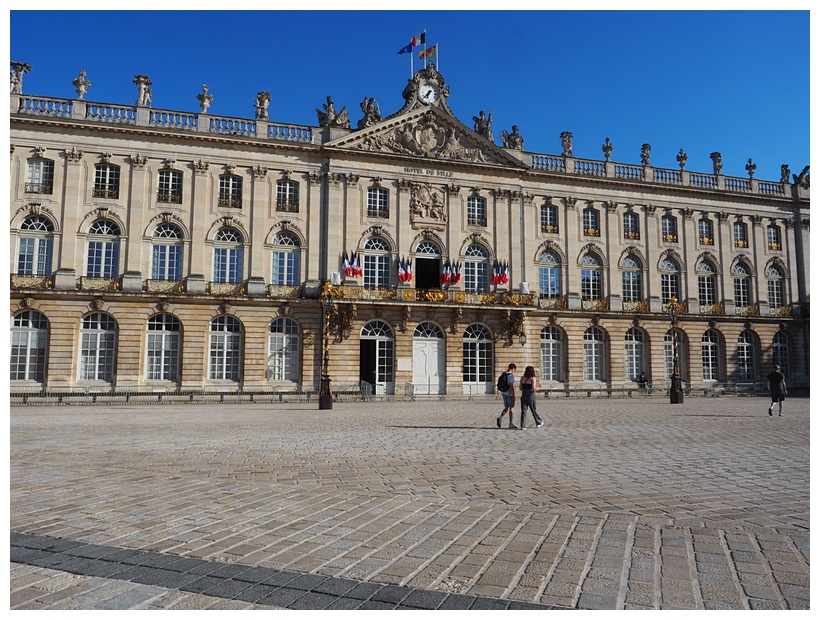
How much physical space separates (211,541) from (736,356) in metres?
39.5

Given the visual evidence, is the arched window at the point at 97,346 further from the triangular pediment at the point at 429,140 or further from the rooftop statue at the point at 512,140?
the rooftop statue at the point at 512,140

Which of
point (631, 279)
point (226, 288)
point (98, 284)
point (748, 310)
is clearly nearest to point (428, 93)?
point (226, 288)

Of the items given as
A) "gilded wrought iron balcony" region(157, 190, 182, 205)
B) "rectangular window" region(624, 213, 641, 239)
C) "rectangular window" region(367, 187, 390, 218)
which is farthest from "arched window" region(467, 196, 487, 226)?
"gilded wrought iron balcony" region(157, 190, 182, 205)

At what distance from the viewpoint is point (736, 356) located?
3825cm

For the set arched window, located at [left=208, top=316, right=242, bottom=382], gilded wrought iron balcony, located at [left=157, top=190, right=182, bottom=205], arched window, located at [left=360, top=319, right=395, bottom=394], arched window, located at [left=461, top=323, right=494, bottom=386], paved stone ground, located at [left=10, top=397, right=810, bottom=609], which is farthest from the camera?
arched window, located at [left=461, top=323, right=494, bottom=386]

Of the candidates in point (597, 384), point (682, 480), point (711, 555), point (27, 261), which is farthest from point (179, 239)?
point (711, 555)

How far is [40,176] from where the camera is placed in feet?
98.6

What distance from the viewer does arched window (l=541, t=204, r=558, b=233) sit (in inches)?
1431

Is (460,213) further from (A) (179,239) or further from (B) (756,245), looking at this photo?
(B) (756,245)

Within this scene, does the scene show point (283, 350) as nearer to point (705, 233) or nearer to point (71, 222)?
point (71, 222)

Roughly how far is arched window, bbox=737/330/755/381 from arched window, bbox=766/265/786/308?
3.00 metres

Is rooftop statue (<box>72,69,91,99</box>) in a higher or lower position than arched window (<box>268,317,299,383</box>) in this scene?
higher

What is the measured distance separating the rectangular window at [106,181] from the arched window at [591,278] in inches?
987

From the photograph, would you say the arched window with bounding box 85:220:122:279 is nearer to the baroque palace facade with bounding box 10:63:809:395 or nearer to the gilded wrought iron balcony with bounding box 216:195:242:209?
the baroque palace facade with bounding box 10:63:809:395
